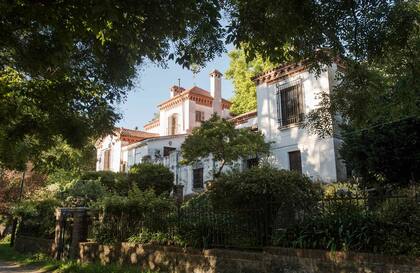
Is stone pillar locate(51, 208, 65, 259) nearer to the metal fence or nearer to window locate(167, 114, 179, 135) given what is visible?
the metal fence

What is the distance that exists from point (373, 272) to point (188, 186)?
75.9 feet

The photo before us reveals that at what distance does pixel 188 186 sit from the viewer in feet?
97.6

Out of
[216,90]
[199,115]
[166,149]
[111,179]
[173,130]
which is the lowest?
[111,179]

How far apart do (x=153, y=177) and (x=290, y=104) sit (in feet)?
32.2

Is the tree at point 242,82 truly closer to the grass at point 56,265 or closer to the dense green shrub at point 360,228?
the grass at point 56,265

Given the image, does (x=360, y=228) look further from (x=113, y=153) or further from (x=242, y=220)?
(x=113, y=153)

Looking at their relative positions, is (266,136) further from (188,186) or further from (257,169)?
(257,169)

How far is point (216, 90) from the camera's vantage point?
4191 centimetres

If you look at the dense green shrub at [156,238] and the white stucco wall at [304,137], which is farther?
the white stucco wall at [304,137]

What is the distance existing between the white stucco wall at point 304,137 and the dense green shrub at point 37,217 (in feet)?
40.0

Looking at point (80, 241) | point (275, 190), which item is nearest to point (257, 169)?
point (275, 190)

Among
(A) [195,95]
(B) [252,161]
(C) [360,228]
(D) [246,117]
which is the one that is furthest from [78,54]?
(A) [195,95]

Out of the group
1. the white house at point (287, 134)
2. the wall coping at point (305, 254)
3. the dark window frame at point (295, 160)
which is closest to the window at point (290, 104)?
the white house at point (287, 134)

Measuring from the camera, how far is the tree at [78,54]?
6.18 metres
